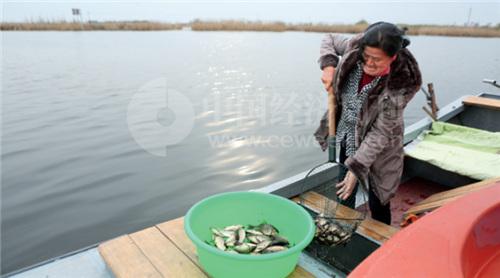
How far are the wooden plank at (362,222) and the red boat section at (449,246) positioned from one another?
642 mm

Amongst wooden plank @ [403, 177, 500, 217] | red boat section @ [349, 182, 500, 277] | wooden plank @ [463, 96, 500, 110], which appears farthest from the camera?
wooden plank @ [463, 96, 500, 110]

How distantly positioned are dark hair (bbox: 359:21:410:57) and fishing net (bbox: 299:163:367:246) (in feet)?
2.45

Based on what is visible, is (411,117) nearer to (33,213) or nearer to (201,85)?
(201,85)

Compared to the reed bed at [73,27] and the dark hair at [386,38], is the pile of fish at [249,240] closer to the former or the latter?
the dark hair at [386,38]

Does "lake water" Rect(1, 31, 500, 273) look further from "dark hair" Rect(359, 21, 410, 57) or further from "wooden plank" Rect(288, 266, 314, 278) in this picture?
"dark hair" Rect(359, 21, 410, 57)

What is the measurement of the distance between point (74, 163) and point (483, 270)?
18.1 ft

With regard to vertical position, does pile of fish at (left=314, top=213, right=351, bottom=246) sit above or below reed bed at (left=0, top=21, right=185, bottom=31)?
below

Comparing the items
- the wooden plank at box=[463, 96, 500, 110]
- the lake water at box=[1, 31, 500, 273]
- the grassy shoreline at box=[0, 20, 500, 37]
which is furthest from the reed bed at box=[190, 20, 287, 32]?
the wooden plank at box=[463, 96, 500, 110]

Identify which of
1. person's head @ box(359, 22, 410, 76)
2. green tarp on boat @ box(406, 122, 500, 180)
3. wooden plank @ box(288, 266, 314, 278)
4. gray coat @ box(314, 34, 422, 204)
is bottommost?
wooden plank @ box(288, 266, 314, 278)

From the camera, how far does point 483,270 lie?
1462 millimetres

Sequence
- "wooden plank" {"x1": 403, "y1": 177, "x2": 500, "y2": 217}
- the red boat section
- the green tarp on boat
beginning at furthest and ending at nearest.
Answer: the green tarp on boat
"wooden plank" {"x1": 403, "y1": 177, "x2": 500, "y2": 217}
the red boat section

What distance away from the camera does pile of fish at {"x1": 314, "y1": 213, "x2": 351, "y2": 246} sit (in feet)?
6.23

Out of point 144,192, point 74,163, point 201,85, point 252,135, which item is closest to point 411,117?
point 252,135

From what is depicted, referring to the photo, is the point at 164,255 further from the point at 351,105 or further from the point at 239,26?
the point at 239,26
